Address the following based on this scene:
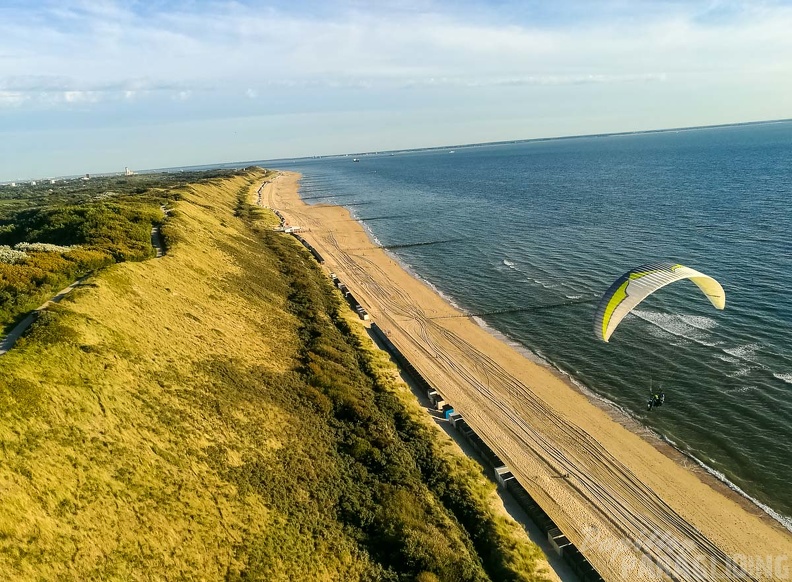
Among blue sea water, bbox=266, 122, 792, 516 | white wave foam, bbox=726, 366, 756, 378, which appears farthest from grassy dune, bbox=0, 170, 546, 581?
white wave foam, bbox=726, 366, 756, 378

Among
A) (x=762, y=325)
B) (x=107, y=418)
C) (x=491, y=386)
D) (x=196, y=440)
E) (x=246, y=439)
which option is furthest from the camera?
(x=762, y=325)

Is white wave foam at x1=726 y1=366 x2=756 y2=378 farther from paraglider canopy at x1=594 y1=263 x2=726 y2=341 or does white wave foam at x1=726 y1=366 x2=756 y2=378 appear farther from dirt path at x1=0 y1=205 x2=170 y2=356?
dirt path at x1=0 y1=205 x2=170 y2=356

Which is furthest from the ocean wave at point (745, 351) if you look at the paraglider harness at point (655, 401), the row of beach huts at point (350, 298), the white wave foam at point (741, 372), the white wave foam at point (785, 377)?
the row of beach huts at point (350, 298)

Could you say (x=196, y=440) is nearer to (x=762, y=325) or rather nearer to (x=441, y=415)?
(x=441, y=415)

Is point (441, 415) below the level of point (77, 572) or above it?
below

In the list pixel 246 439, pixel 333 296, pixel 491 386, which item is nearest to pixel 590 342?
pixel 491 386

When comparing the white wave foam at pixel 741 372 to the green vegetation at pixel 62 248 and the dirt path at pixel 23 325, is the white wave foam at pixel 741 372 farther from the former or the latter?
the green vegetation at pixel 62 248
